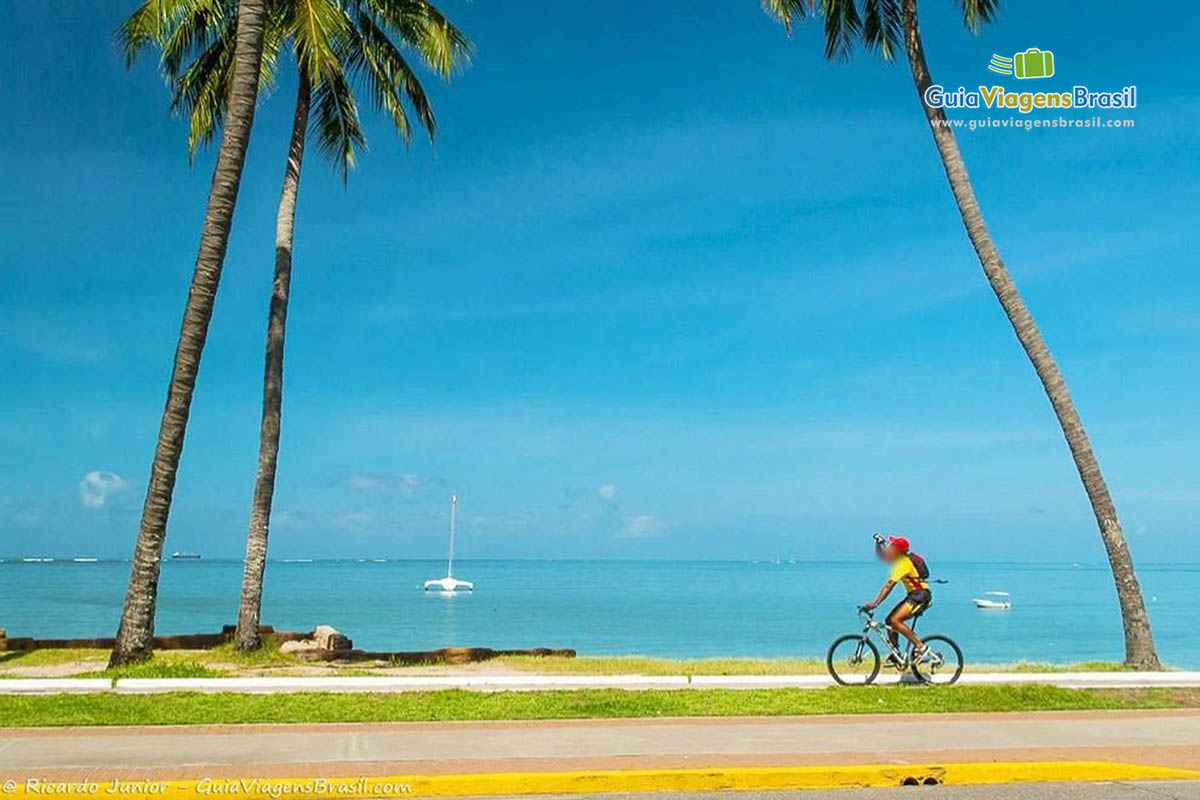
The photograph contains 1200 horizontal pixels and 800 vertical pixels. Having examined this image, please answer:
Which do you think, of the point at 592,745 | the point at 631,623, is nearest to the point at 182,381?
the point at 592,745

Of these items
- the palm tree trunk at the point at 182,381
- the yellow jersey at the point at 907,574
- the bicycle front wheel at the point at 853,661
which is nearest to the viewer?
the yellow jersey at the point at 907,574

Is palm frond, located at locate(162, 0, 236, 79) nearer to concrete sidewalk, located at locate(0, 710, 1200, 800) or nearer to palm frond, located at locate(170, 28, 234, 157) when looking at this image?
palm frond, located at locate(170, 28, 234, 157)

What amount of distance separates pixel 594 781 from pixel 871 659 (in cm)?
665

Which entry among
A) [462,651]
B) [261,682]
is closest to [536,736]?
[261,682]

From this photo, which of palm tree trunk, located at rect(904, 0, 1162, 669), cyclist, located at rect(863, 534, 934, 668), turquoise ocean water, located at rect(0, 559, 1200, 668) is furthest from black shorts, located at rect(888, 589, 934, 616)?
turquoise ocean water, located at rect(0, 559, 1200, 668)

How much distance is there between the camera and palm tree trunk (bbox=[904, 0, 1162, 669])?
16344mm

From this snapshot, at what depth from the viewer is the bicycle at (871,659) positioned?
1365 cm

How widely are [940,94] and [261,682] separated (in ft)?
43.5

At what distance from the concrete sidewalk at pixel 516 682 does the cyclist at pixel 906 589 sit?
667mm

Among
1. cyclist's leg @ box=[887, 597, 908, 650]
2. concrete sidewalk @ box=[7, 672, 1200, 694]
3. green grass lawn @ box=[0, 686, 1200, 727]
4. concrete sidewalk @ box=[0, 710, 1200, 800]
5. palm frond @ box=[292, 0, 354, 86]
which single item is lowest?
concrete sidewalk @ box=[0, 710, 1200, 800]

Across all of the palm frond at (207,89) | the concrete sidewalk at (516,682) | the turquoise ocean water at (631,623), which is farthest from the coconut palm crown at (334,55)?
the turquoise ocean water at (631,623)

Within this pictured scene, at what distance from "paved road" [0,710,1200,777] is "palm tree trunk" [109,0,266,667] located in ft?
16.3

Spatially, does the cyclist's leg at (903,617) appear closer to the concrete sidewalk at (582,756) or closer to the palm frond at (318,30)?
the concrete sidewalk at (582,756)

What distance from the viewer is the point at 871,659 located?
1387 cm
